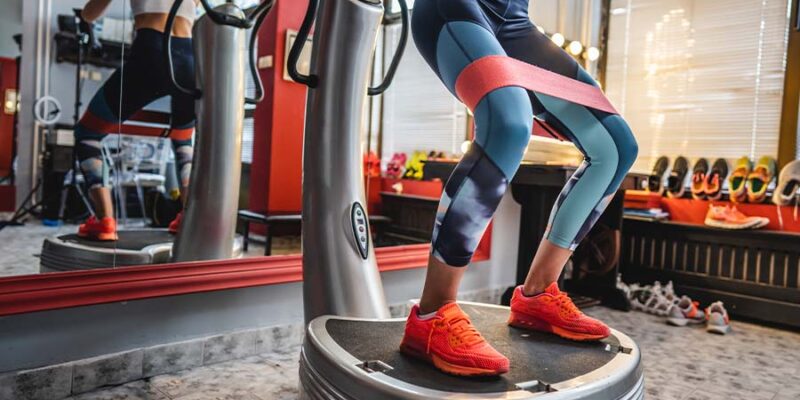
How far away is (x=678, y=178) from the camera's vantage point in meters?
3.56

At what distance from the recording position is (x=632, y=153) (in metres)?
1.49

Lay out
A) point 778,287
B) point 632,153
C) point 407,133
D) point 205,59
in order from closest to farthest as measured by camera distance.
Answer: point 632,153 < point 205,59 < point 778,287 < point 407,133

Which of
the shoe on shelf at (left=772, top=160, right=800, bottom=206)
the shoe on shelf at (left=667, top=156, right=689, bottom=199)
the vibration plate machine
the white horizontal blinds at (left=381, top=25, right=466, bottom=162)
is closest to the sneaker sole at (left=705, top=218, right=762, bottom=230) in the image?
the shoe on shelf at (left=772, top=160, right=800, bottom=206)

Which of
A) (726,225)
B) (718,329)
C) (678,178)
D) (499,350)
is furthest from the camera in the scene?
(678,178)

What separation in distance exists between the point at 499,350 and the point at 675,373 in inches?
38.7

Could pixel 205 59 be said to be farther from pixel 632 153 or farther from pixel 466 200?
pixel 632 153

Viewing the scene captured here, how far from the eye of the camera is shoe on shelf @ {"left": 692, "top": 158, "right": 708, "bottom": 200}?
11.0 feet

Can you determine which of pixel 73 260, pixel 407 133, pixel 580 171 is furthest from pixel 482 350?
pixel 407 133

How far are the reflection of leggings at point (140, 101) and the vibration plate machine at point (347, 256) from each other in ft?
1.65

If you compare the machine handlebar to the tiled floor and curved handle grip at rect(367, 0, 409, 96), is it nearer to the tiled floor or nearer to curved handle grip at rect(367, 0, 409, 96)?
curved handle grip at rect(367, 0, 409, 96)

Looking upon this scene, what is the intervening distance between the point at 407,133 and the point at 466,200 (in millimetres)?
2138

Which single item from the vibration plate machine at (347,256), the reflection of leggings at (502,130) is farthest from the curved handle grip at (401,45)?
the reflection of leggings at (502,130)

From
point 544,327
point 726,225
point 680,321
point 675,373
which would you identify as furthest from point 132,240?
point 726,225

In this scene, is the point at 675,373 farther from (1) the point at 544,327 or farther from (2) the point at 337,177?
(2) the point at 337,177
